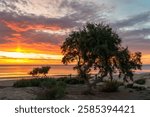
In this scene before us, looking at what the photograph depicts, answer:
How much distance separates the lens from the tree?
26.2 m

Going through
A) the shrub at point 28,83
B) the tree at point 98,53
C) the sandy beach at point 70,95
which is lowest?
the sandy beach at point 70,95

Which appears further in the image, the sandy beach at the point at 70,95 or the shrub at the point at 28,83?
the shrub at the point at 28,83

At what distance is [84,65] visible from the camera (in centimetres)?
2722

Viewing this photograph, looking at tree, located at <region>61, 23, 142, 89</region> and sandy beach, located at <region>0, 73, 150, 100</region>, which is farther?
tree, located at <region>61, 23, 142, 89</region>

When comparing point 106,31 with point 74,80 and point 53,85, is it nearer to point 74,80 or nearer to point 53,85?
point 53,85

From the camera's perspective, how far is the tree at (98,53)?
26172mm

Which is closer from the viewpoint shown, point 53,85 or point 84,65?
point 53,85

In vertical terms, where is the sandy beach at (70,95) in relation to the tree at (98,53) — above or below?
below

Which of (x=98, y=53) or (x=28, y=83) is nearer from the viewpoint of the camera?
(x=98, y=53)

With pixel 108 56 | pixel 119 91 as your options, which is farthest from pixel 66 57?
pixel 119 91

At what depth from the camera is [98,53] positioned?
2562cm

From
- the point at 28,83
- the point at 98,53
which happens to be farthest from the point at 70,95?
the point at 28,83

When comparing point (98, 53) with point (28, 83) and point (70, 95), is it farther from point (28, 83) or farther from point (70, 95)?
point (28, 83)

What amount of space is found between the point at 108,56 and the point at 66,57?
3.79 m
